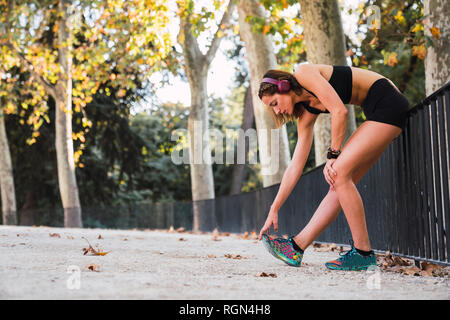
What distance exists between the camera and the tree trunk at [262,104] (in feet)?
50.2

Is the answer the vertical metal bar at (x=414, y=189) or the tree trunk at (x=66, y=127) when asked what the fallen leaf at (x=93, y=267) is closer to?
the vertical metal bar at (x=414, y=189)

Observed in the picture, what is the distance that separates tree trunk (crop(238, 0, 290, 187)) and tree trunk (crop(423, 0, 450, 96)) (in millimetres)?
7307

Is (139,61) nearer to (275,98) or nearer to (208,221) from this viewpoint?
(208,221)

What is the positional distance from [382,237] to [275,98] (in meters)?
2.33

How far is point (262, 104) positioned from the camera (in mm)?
15562

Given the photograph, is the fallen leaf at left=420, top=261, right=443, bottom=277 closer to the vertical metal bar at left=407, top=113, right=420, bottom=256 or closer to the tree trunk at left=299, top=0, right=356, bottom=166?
the vertical metal bar at left=407, top=113, right=420, bottom=256

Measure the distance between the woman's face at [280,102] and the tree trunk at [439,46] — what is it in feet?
12.1

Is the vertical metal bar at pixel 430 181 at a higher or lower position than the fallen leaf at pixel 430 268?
higher

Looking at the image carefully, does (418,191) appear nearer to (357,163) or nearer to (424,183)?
(424,183)

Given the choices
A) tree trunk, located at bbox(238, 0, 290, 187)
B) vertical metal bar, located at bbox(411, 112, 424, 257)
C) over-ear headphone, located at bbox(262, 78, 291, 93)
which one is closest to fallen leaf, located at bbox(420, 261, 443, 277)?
vertical metal bar, located at bbox(411, 112, 424, 257)

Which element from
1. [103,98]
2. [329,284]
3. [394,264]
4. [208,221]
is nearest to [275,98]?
[329,284]

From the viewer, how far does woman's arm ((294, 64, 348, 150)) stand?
459cm

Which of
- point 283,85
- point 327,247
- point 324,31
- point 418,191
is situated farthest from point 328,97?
point 324,31

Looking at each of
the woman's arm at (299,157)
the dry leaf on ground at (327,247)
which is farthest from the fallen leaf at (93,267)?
the dry leaf on ground at (327,247)
